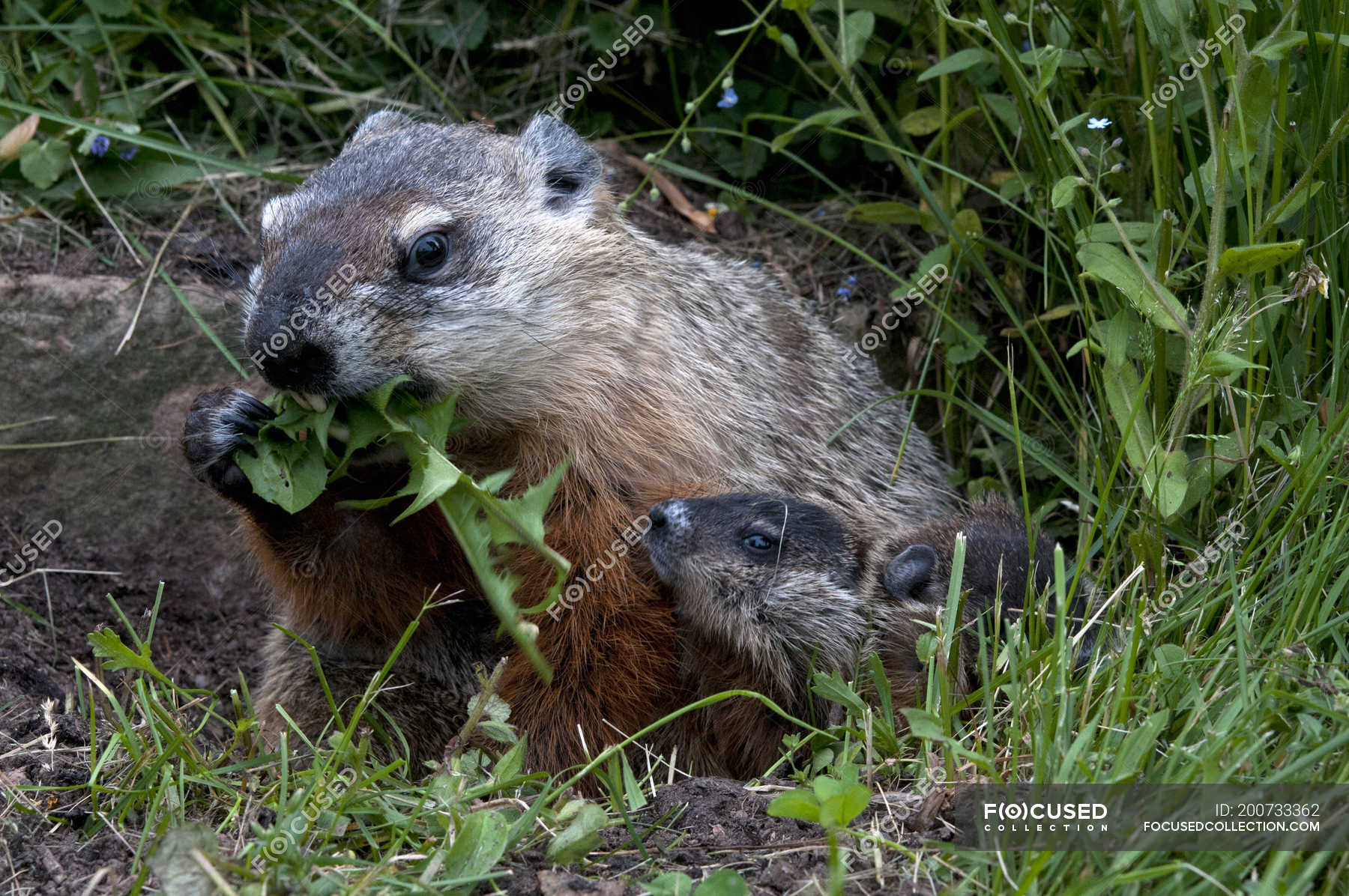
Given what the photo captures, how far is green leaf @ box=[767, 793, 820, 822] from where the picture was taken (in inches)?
103

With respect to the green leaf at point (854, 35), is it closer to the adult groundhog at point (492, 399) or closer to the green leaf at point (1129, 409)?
the adult groundhog at point (492, 399)

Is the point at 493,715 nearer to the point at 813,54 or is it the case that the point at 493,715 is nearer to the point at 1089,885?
the point at 1089,885

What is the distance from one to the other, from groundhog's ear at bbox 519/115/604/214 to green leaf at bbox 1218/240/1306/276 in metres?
2.22

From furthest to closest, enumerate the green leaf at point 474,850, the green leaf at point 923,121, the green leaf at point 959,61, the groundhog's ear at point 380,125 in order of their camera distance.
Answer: the green leaf at point 923,121 < the groundhog's ear at point 380,125 < the green leaf at point 959,61 < the green leaf at point 474,850

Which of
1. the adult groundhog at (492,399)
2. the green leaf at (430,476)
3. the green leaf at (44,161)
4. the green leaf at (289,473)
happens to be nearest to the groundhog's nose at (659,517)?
the adult groundhog at (492,399)

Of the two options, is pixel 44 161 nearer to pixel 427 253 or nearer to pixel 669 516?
pixel 427 253

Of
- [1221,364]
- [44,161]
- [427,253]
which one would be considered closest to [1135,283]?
[1221,364]

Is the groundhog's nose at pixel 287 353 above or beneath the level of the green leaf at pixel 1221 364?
beneath

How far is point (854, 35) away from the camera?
4.54m

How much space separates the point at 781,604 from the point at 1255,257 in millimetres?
1737

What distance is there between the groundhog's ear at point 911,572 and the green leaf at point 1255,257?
127 cm

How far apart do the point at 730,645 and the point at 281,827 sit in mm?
1714

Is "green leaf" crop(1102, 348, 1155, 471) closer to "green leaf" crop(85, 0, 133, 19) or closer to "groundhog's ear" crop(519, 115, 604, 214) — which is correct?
"groundhog's ear" crop(519, 115, 604, 214)

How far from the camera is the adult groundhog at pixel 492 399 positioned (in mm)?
3641
